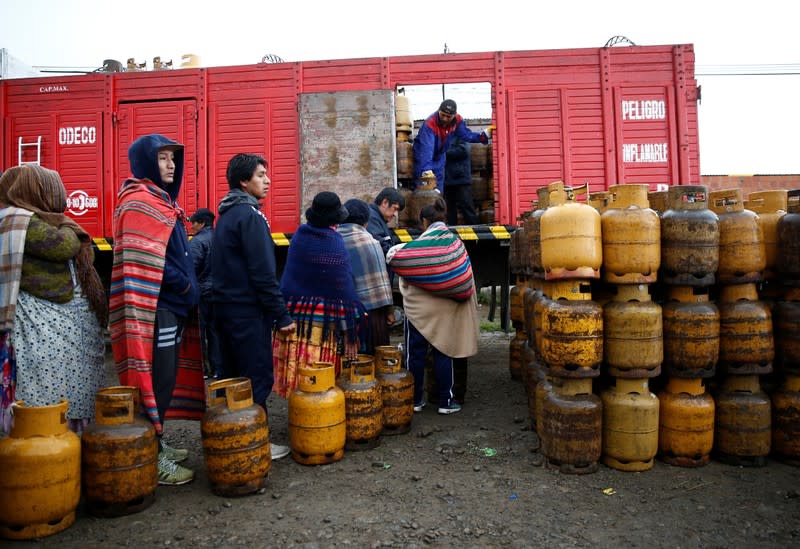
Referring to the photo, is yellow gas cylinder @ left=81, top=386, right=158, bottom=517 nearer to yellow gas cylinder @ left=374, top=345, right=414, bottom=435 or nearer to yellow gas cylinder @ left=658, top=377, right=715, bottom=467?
yellow gas cylinder @ left=374, top=345, right=414, bottom=435

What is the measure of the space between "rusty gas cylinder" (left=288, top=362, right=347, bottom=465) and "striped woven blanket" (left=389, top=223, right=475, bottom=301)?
1.12 metres

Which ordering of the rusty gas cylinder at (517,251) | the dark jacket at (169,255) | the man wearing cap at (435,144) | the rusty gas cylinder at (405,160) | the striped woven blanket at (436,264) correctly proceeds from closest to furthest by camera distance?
the dark jacket at (169,255) < the striped woven blanket at (436,264) < the rusty gas cylinder at (517,251) < the man wearing cap at (435,144) < the rusty gas cylinder at (405,160)

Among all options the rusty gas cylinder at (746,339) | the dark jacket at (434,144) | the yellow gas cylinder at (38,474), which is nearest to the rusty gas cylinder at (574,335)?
the rusty gas cylinder at (746,339)

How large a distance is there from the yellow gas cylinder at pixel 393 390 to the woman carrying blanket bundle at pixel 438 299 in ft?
1.46

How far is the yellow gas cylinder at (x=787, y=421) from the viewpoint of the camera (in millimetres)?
3273

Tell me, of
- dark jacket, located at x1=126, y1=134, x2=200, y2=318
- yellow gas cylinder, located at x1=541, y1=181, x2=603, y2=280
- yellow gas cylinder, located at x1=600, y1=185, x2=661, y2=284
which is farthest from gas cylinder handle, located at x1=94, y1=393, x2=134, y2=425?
yellow gas cylinder, located at x1=600, y1=185, x2=661, y2=284

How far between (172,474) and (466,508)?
1.68 metres

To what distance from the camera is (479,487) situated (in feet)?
10.3

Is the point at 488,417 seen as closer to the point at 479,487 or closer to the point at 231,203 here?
the point at 479,487

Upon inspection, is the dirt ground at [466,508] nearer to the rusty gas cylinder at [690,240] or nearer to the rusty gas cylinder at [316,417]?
the rusty gas cylinder at [316,417]

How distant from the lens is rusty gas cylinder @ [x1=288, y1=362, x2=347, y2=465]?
336 cm

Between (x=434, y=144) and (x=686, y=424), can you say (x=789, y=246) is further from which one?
(x=434, y=144)

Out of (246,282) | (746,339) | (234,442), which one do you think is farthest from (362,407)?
(746,339)

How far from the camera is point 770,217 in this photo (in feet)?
11.6
